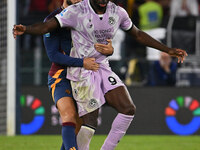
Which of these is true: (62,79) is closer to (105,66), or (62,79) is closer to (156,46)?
(105,66)

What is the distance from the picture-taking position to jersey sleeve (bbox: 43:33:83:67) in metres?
6.24

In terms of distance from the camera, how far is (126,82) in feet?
38.6

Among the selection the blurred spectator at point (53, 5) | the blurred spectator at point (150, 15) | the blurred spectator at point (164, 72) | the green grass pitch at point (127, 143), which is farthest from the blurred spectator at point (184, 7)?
the green grass pitch at point (127, 143)

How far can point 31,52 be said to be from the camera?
1160cm

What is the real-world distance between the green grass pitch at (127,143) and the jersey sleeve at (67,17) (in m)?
3.04

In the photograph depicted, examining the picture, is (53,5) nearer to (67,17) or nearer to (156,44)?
(156,44)

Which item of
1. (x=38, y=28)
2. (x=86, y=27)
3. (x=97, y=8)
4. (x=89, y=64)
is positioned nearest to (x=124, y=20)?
(x=97, y=8)

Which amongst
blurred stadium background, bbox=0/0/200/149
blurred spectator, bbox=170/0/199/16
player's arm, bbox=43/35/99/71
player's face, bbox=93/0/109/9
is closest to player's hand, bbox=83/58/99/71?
player's arm, bbox=43/35/99/71

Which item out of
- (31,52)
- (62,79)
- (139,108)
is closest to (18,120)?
(31,52)

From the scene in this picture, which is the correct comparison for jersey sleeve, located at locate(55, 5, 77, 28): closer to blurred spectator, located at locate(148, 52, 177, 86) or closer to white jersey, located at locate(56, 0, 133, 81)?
white jersey, located at locate(56, 0, 133, 81)

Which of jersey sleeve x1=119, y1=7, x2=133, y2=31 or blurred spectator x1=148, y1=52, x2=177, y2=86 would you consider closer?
jersey sleeve x1=119, y1=7, x2=133, y2=31

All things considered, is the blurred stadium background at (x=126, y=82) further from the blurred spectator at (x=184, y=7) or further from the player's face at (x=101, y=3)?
the player's face at (x=101, y=3)

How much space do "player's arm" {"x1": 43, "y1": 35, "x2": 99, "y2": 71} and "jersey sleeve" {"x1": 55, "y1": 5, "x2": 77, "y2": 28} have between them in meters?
0.25

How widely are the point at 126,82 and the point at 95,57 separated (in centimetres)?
547
